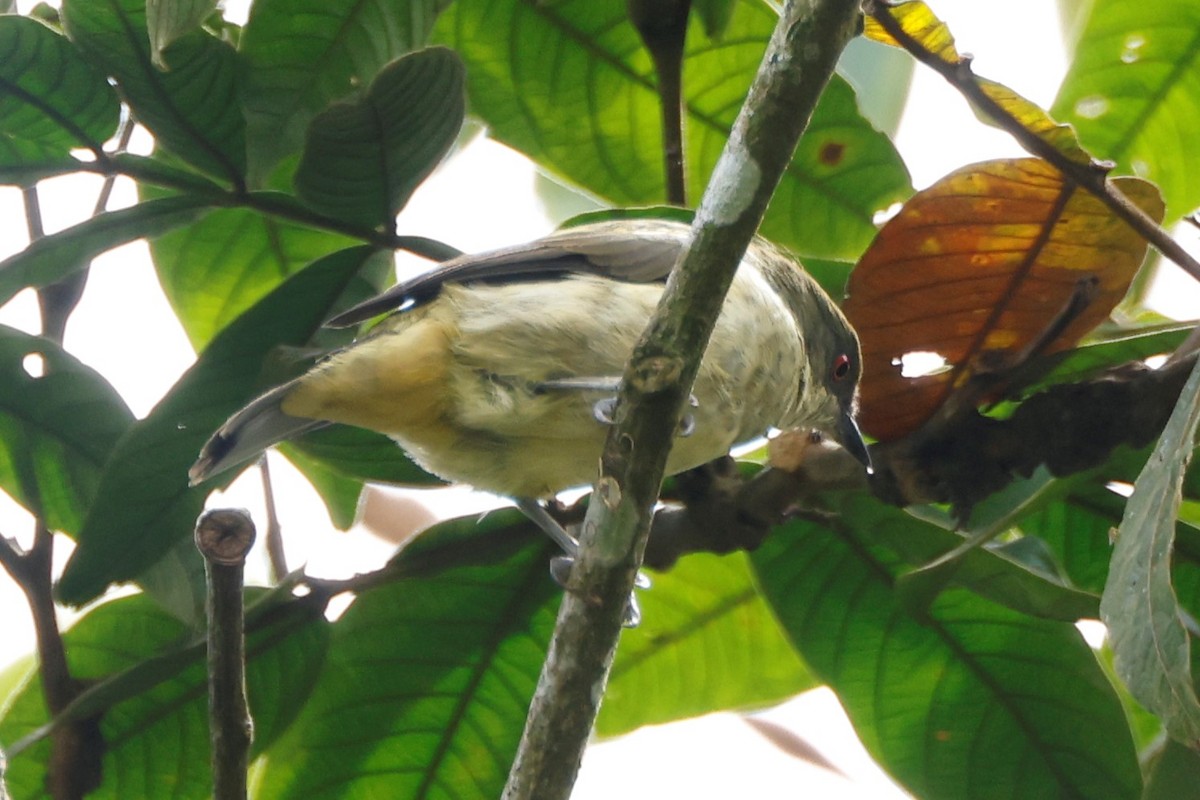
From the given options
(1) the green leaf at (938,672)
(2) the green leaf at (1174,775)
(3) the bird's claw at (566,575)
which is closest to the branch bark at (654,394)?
(3) the bird's claw at (566,575)

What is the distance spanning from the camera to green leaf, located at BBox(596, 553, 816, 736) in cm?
241

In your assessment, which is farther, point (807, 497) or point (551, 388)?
point (551, 388)

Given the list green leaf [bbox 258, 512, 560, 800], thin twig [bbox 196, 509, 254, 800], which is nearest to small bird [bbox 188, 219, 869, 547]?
green leaf [bbox 258, 512, 560, 800]

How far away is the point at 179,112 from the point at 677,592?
3.87ft

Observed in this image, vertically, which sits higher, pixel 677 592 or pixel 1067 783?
pixel 677 592

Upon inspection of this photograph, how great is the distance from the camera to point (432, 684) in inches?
84.1

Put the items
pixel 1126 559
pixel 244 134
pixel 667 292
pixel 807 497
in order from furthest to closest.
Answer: pixel 244 134, pixel 807 497, pixel 667 292, pixel 1126 559

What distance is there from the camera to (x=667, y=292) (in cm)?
137

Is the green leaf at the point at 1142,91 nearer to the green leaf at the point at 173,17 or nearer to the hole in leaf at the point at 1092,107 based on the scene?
the hole in leaf at the point at 1092,107

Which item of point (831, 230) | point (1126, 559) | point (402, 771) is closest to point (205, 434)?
point (402, 771)

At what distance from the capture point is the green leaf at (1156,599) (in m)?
1.14

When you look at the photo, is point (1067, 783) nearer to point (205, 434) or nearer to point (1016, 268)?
point (1016, 268)

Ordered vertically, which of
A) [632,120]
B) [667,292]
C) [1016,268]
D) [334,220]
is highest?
[632,120]

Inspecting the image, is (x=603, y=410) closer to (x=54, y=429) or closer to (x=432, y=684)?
(x=432, y=684)
